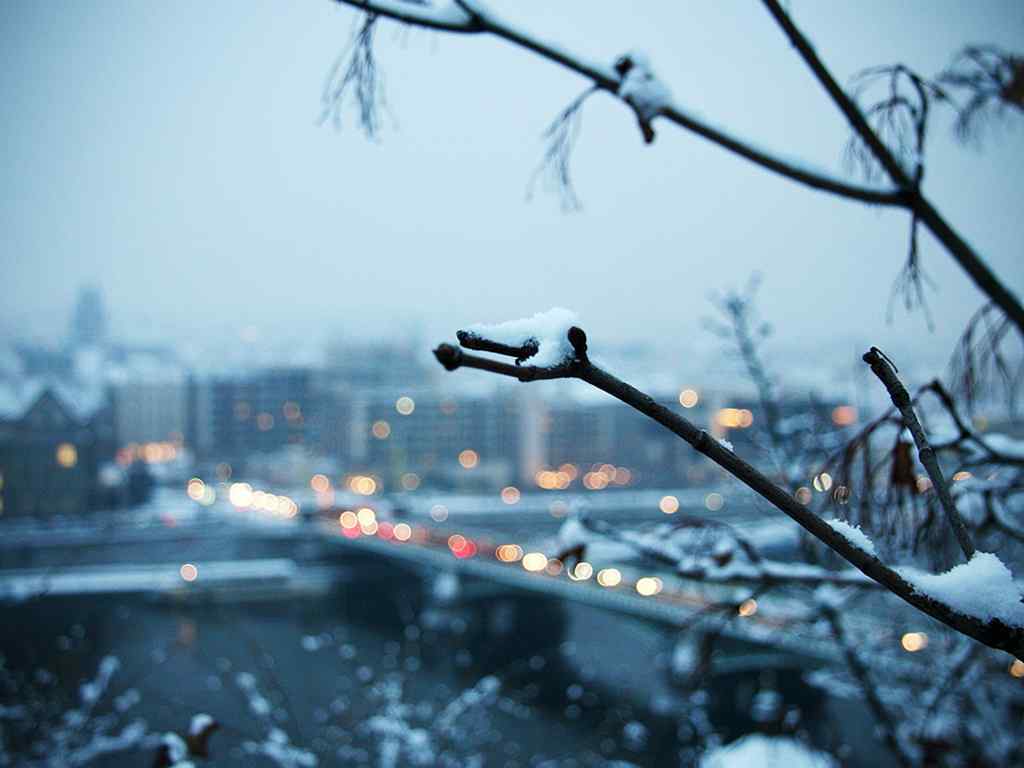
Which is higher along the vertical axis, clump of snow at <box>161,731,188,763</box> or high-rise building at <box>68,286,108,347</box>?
high-rise building at <box>68,286,108,347</box>

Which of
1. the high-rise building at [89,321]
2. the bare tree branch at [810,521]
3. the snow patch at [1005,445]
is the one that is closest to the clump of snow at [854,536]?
the bare tree branch at [810,521]

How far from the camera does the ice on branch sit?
1.37 m

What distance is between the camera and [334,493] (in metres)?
28.6

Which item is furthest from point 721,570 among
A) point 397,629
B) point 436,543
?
point 436,543

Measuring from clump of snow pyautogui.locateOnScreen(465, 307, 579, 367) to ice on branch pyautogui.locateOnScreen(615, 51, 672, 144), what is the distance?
2.81 ft

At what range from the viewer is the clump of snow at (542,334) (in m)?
0.62

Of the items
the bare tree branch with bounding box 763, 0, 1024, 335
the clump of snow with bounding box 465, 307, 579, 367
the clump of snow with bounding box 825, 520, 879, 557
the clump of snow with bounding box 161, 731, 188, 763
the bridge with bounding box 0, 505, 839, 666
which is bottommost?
the bridge with bounding box 0, 505, 839, 666

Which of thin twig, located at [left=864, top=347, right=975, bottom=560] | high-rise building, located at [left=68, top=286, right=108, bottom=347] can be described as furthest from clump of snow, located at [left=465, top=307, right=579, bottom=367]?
high-rise building, located at [left=68, top=286, right=108, bottom=347]

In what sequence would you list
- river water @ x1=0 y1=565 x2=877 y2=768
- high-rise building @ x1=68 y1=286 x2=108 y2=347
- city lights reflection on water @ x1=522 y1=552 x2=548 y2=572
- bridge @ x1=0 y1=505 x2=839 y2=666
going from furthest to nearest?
high-rise building @ x1=68 y1=286 x2=108 y2=347 < city lights reflection on water @ x1=522 y1=552 x2=548 y2=572 < bridge @ x1=0 y1=505 x2=839 y2=666 < river water @ x1=0 y1=565 x2=877 y2=768

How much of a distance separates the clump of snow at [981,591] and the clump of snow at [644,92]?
3.14 feet

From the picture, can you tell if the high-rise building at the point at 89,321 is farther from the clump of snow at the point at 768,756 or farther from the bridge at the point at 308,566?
the clump of snow at the point at 768,756

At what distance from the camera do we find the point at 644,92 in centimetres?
137

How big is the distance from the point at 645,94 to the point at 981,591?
101 centimetres

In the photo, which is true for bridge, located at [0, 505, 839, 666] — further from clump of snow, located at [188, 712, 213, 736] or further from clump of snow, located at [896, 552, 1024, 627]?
clump of snow, located at [896, 552, 1024, 627]
